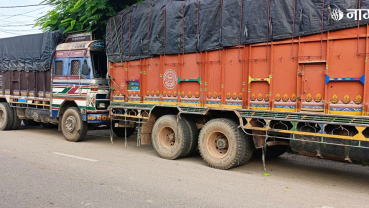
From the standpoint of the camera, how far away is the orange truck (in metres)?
5.78

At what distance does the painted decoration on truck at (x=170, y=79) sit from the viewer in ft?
27.7

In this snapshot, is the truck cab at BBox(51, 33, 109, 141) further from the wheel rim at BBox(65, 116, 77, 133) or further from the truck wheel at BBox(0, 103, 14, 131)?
the truck wheel at BBox(0, 103, 14, 131)

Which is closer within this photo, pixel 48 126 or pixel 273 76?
pixel 273 76

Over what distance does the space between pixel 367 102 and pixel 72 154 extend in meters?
6.89

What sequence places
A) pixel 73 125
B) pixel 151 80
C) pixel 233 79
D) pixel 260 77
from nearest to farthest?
pixel 260 77 → pixel 233 79 → pixel 151 80 → pixel 73 125

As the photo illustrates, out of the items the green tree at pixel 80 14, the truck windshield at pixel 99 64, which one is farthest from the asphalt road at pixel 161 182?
the green tree at pixel 80 14

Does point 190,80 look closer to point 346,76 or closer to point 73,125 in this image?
point 346,76

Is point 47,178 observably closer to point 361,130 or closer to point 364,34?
point 361,130

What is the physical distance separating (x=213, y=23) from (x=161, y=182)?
3737 millimetres

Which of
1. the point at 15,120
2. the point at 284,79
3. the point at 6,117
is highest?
the point at 284,79

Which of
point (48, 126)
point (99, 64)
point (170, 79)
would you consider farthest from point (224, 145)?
point (48, 126)

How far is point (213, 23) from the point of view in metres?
7.66

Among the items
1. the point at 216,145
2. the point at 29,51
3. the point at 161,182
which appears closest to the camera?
the point at 161,182

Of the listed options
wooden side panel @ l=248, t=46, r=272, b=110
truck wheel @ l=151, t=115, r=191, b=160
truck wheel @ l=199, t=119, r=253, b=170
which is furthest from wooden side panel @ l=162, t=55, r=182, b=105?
wooden side panel @ l=248, t=46, r=272, b=110
